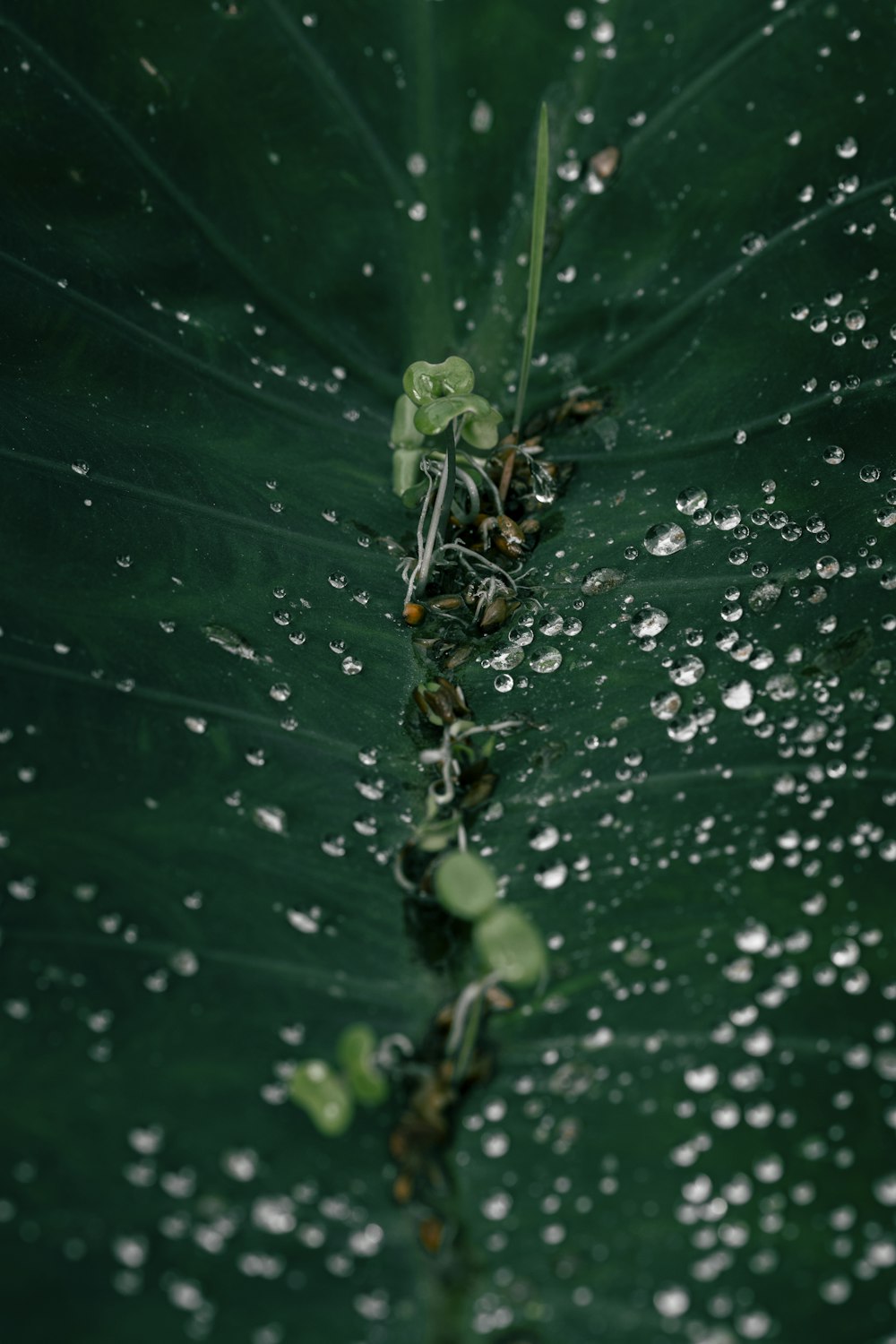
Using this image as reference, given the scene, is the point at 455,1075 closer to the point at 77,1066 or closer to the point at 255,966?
the point at 255,966

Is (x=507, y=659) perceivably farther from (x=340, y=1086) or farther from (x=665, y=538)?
(x=340, y=1086)

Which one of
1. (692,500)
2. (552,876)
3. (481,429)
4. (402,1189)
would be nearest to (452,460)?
(481,429)

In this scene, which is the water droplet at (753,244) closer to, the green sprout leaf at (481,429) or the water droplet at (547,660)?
the green sprout leaf at (481,429)

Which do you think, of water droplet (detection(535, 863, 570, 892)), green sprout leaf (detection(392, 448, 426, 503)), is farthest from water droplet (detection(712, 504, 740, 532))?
water droplet (detection(535, 863, 570, 892))

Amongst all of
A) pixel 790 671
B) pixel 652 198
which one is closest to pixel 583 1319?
pixel 790 671

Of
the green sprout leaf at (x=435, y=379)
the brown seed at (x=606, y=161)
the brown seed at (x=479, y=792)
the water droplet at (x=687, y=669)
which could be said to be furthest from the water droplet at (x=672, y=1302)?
the brown seed at (x=606, y=161)
